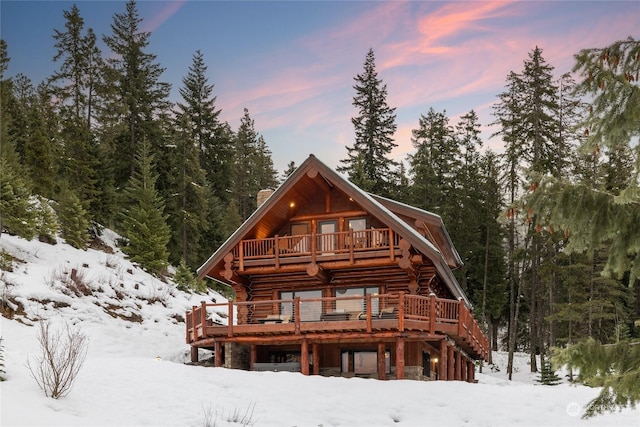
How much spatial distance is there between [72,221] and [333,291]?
1640 cm

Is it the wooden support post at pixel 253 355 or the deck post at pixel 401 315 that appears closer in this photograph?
the deck post at pixel 401 315

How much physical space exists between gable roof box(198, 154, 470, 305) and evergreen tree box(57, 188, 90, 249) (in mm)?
12149


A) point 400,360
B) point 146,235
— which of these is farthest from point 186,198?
point 400,360

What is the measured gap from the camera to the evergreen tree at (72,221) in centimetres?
3356

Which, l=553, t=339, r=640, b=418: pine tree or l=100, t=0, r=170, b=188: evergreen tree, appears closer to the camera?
l=553, t=339, r=640, b=418: pine tree

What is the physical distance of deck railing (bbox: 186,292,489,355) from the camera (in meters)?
20.9

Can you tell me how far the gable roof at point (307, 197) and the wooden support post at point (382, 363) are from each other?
3.52m

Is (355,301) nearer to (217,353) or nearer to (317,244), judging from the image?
(317,244)

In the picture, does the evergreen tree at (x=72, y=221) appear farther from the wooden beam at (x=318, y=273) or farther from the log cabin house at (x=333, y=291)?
the wooden beam at (x=318, y=273)

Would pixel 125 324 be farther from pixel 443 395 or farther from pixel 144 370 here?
pixel 443 395

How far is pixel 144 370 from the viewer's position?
59.8 ft

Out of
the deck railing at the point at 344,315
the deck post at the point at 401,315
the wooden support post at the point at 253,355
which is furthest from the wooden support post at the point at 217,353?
the deck post at the point at 401,315

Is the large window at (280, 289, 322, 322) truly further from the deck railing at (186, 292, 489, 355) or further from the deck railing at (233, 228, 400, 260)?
the deck railing at (233, 228, 400, 260)

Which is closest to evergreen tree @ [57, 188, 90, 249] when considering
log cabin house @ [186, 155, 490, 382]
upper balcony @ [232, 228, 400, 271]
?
log cabin house @ [186, 155, 490, 382]
